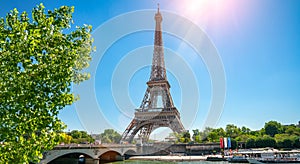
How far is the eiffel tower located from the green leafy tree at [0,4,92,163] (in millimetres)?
35293

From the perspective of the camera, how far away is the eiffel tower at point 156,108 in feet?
132

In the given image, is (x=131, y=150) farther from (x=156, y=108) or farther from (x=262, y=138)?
(x=262, y=138)

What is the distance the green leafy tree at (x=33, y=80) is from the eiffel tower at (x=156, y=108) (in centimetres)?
3529

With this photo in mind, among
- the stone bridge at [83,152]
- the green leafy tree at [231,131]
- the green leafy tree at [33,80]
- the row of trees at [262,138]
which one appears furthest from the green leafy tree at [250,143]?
the green leafy tree at [33,80]

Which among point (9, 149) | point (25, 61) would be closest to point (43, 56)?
point (25, 61)

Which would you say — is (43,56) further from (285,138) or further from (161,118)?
(285,138)

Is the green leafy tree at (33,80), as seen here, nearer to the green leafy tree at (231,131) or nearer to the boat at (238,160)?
the boat at (238,160)

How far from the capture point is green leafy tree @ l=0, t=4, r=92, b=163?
436 cm

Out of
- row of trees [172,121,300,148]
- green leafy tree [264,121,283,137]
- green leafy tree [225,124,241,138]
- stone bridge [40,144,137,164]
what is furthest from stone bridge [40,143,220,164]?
green leafy tree [264,121,283,137]

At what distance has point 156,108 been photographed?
42562 mm

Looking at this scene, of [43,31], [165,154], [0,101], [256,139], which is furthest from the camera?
[256,139]

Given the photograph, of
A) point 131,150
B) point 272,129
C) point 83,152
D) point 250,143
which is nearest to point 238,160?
point 131,150

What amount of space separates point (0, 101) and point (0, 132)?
1.93ft

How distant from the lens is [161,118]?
4100 centimetres
